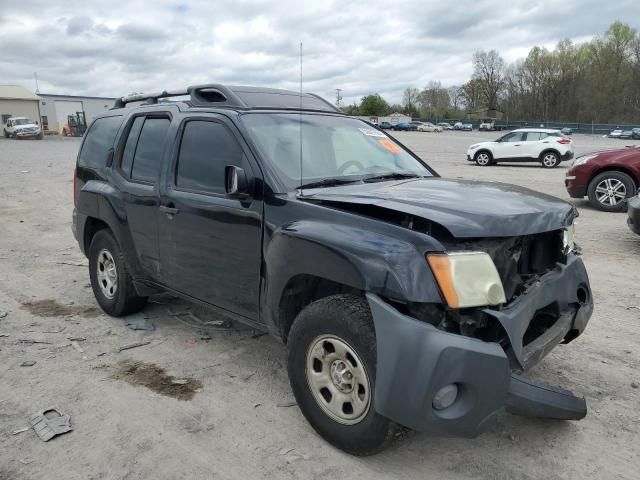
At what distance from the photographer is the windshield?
140 inches

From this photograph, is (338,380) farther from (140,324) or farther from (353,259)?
(140,324)

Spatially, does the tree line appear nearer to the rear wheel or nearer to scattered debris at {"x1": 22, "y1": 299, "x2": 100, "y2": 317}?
the rear wheel

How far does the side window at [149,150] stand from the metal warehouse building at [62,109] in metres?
66.6

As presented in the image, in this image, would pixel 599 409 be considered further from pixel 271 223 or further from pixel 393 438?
pixel 271 223

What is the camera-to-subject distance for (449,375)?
237cm

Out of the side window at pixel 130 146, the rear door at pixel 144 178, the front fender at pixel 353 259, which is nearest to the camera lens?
the front fender at pixel 353 259

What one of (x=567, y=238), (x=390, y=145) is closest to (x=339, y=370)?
(x=567, y=238)

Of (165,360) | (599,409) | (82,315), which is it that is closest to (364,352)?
(599,409)

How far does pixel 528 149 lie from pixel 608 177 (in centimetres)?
1135

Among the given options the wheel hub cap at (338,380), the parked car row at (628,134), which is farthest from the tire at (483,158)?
the parked car row at (628,134)

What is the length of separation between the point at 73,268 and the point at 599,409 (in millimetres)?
6035

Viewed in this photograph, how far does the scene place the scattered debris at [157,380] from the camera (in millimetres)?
3643

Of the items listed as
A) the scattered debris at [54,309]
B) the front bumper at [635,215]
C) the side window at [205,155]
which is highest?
the side window at [205,155]

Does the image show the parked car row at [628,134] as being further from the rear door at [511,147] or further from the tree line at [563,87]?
the rear door at [511,147]
